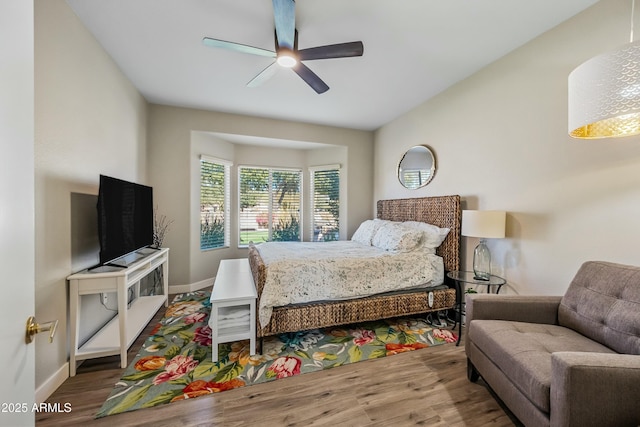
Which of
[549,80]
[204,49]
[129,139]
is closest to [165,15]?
[204,49]

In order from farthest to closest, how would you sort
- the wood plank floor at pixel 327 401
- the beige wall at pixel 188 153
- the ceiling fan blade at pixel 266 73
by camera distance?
the beige wall at pixel 188 153 < the ceiling fan blade at pixel 266 73 < the wood plank floor at pixel 327 401

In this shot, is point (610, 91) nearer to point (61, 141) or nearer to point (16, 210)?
point (16, 210)

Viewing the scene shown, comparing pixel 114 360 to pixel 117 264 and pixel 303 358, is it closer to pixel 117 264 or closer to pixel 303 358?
pixel 117 264

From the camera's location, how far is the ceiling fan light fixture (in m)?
2.03

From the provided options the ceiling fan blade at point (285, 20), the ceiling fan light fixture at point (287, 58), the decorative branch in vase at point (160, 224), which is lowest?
the decorative branch in vase at point (160, 224)

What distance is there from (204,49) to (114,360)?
2.99m

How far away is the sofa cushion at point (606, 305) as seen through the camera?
1374mm

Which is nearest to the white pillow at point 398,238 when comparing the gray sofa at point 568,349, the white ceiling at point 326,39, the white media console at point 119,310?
the gray sofa at point 568,349

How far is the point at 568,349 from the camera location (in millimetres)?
1436

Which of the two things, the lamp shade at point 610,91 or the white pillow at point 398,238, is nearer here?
the lamp shade at point 610,91

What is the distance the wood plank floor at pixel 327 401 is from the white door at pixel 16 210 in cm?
105

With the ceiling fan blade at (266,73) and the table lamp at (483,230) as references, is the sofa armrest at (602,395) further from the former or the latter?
the ceiling fan blade at (266,73)

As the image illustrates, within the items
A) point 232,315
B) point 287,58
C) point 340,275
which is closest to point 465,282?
point 340,275

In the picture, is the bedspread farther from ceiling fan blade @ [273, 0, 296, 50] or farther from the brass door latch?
ceiling fan blade @ [273, 0, 296, 50]
